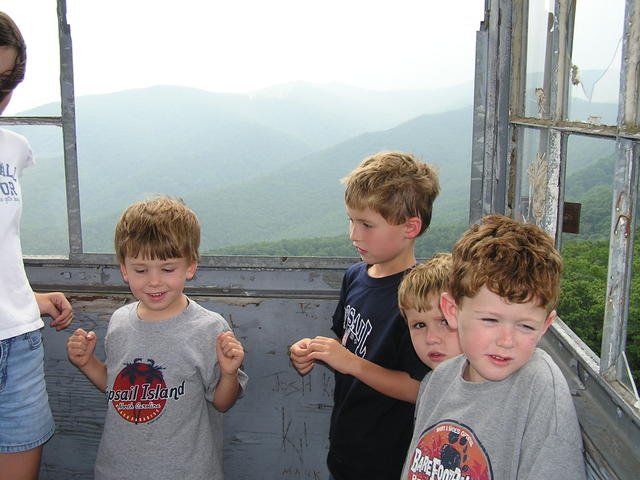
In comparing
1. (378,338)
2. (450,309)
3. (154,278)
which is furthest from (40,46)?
(450,309)

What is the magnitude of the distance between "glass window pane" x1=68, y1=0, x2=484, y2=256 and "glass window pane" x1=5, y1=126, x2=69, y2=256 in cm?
9

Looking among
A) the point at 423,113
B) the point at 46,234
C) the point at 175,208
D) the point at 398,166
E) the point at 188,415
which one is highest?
the point at 423,113

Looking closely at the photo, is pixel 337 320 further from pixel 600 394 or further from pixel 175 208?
pixel 600 394

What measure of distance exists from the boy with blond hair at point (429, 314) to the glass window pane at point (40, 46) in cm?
141

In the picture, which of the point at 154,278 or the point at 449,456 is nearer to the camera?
the point at 449,456

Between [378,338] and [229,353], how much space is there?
369mm

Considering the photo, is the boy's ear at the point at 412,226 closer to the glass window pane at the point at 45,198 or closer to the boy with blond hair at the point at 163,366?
the boy with blond hair at the point at 163,366

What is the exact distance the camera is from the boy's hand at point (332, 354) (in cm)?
143

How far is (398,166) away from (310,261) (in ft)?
2.09

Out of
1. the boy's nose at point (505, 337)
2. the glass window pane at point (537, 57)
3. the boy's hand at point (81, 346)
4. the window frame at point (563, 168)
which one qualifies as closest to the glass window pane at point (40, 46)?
the boy's hand at point (81, 346)

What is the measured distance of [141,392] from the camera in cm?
155

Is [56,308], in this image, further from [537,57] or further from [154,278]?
[537,57]

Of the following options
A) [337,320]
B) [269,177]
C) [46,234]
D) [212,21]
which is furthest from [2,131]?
[269,177]

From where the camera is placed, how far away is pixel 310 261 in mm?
2064
